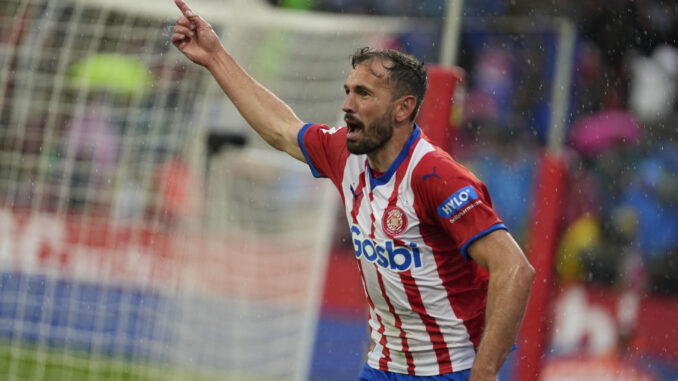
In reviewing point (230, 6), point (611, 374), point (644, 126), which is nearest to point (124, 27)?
point (230, 6)

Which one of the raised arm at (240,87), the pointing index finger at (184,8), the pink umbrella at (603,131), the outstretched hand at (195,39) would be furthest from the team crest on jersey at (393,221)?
the pink umbrella at (603,131)

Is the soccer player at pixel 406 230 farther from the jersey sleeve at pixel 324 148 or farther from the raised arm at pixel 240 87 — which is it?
the raised arm at pixel 240 87

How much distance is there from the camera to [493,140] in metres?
11.9

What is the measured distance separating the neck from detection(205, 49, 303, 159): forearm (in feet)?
1.85

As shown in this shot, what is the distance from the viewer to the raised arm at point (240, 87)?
4.41 metres

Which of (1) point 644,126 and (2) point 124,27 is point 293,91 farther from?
(1) point 644,126

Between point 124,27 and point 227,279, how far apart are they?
7.09ft

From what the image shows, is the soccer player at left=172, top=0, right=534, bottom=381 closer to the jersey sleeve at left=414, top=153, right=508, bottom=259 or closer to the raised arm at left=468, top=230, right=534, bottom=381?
the jersey sleeve at left=414, top=153, right=508, bottom=259

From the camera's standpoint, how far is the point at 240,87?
175 inches

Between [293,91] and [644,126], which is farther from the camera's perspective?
[644,126]

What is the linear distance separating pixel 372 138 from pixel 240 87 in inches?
32.9

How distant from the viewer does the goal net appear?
7578 mm

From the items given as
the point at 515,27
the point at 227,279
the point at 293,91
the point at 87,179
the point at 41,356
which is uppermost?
the point at 515,27

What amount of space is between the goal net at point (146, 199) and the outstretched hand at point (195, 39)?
9.35 ft
